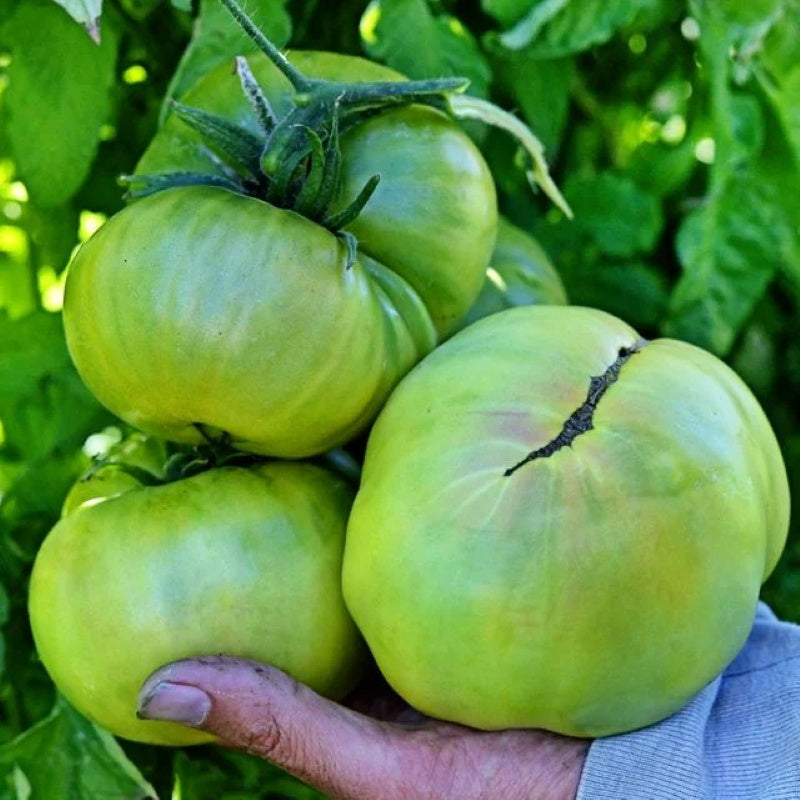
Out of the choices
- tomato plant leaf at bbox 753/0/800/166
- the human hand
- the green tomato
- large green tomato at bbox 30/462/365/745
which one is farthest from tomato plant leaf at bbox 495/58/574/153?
the human hand

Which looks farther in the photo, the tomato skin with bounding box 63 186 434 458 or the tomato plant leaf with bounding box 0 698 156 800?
the tomato plant leaf with bounding box 0 698 156 800

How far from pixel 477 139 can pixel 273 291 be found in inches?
16.2

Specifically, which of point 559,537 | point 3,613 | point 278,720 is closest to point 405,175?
point 559,537

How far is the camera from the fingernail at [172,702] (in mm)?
777

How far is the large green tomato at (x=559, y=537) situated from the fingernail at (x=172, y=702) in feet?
0.40

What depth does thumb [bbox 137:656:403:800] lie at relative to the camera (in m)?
0.78

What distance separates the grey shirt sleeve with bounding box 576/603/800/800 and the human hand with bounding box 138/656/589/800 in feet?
0.12

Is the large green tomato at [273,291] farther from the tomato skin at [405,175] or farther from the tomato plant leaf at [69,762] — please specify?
the tomato plant leaf at [69,762]

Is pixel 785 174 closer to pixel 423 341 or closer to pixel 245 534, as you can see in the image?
pixel 423 341

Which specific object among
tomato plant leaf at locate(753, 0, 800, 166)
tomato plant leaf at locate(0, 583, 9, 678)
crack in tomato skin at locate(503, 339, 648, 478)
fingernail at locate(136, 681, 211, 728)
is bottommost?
tomato plant leaf at locate(0, 583, 9, 678)

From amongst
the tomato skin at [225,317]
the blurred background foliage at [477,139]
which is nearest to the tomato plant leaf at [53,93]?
the blurred background foliage at [477,139]

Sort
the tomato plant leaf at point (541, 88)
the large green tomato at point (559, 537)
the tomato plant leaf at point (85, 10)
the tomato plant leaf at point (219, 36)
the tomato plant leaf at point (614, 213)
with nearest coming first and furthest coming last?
the large green tomato at point (559, 537) < the tomato plant leaf at point (85, 10) < the tomato plant leaf at point (219, 36) < the tomato plant leaf at point (541, 88) < the tomato plant leaf at point (614, 213)

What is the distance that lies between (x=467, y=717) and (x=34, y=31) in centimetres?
67

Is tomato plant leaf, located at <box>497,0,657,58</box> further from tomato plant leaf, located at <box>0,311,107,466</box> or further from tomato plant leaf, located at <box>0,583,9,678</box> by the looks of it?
tomato plant leaf, located at <box>0,583,9,678</box>
